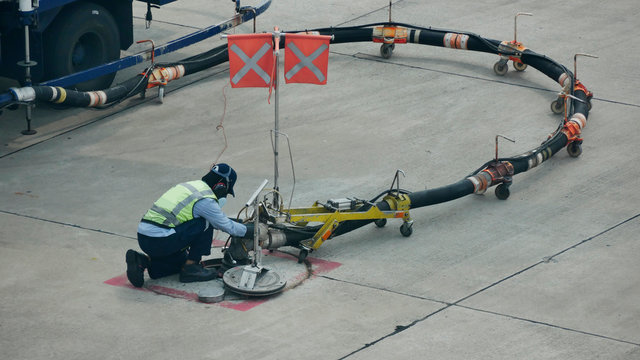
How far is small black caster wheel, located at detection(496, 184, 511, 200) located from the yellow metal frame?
1.29 meters

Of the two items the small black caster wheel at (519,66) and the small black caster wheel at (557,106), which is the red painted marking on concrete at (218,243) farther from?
the small black caster wheel at (519,66)

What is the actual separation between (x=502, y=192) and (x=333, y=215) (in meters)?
2.12

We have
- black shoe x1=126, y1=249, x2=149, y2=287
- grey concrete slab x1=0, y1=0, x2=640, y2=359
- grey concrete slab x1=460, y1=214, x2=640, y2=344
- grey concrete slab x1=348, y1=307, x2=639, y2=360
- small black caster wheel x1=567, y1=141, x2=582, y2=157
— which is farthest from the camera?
small black caster wheel x1=567, y1=141, x2=582, y2=157

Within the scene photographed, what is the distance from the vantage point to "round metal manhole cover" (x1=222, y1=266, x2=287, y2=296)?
27.2ft

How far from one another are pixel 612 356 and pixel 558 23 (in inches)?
373

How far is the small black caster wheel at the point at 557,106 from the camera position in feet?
41.2

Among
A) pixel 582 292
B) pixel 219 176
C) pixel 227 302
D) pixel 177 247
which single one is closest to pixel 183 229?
pixel 177 247

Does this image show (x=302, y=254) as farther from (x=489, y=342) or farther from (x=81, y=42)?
(x=81, y=42)

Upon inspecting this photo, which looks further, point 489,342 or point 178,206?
point 178,206

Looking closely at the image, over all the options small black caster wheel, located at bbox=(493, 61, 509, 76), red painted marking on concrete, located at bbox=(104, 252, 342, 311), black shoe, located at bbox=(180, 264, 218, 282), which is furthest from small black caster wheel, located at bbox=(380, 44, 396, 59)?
black shoe, located at bbox=(180, 264, 218, 282)

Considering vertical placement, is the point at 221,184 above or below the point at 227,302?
above

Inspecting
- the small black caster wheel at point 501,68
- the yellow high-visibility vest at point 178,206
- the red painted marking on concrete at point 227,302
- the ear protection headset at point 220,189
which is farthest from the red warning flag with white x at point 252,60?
the small black caster wheel at point 501,68

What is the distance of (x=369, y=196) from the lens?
10.5 m

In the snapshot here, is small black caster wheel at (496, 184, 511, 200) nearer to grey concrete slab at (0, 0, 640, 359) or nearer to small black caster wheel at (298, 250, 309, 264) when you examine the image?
grey concrete slab at (0, 0, 640, 359)
